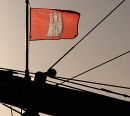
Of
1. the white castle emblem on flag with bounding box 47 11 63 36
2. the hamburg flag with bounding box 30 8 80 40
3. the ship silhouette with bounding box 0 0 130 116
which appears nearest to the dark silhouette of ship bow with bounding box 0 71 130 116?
the ship silhouette with bounding box 0 0 130 116

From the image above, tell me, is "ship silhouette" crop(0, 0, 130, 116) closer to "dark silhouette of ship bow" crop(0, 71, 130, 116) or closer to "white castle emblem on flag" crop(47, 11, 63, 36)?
"dark silhouette of ship bow" crop(0, 71, 130, 116)

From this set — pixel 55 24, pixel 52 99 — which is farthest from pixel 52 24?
pixel 52 99

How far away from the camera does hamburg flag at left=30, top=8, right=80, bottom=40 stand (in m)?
9.29

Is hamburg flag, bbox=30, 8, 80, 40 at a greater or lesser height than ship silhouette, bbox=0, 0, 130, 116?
greater

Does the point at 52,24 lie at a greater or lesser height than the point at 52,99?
greater

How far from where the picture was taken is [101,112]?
560cm

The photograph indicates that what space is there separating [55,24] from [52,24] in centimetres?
23

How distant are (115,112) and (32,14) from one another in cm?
542

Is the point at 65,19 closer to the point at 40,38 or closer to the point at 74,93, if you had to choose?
the point at 40,38

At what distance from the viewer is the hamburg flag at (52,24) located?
30.5 feet

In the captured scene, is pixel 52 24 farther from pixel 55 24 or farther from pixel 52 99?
pixel 52 99

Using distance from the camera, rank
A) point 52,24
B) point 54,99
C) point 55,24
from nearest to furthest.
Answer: point 54,99 → point 52,24 → point 55,24

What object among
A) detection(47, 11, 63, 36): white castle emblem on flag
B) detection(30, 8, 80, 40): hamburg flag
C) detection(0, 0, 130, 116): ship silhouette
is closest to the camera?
detection(0, 0, 130, 116): ship silhouette

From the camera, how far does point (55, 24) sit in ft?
33.1
